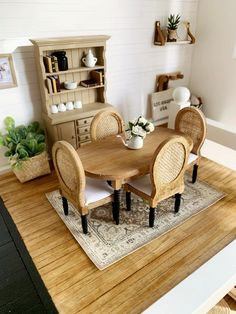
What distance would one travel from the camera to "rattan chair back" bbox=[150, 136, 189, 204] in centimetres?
207

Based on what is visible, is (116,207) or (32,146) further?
(32,146)

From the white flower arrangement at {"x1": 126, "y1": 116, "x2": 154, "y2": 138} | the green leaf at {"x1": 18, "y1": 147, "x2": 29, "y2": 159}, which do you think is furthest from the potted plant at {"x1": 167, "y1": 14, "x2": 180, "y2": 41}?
the green leaf at {"x1": 18, "y1": 147, "x2": 29, "y2": 159}

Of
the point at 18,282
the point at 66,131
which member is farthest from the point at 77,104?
the point at 18,282

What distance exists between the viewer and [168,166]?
220 centimetres

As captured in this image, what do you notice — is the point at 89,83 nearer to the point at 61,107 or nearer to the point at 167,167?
the point at 61,107

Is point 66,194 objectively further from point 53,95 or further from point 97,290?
point 53,95

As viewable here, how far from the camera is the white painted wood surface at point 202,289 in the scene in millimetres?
1005

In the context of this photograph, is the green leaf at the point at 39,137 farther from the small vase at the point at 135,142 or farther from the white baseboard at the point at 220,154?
the white baseboard at the point at 220,154

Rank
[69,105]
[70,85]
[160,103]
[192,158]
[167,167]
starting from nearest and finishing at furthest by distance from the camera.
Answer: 1. [167,167]
2. [192,158]
3. [70,85]
4. [69,105]
5. [160,103]

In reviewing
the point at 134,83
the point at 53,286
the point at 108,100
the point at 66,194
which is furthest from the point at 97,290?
the point at 134,83

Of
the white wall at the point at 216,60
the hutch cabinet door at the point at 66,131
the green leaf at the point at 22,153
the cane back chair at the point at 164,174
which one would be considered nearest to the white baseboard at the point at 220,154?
the white wall at the point at 216,60

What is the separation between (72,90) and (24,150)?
0.98 m

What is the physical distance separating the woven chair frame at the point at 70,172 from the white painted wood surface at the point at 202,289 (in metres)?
1.16

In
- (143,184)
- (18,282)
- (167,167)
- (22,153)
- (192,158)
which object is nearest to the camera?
(18,282)
